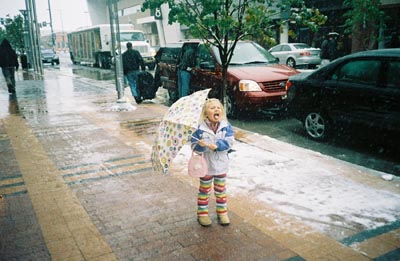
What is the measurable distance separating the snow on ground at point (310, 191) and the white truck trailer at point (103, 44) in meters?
20.3

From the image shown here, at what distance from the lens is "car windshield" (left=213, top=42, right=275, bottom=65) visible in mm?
10109

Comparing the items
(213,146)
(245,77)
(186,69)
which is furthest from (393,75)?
(186,69)

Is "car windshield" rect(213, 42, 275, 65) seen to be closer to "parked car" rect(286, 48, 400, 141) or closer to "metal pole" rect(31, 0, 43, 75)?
"parked car" rect(286, 48, 400, 141)

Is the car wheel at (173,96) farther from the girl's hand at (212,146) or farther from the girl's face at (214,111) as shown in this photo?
the girl's hand at (212,146)

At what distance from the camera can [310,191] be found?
470 centimetres

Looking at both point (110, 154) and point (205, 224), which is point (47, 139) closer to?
point (110, 154)

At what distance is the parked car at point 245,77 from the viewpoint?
29.3ft

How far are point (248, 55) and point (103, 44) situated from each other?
20373 mm

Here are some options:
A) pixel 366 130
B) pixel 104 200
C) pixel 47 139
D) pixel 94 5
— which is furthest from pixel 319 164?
pixel 94 5

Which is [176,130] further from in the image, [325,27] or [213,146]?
[325,27]

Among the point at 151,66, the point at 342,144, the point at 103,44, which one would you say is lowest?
the point at 342,144

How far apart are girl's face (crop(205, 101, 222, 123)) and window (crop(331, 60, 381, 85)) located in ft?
12.4

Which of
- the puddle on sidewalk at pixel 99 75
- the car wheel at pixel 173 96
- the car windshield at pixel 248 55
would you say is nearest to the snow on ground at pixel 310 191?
the car windshield at pixel 248 55

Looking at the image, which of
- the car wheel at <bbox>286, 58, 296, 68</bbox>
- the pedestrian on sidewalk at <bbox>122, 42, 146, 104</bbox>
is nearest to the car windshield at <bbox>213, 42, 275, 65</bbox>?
the pedestrian on sidewalk at <bbox>122, 42, 146, 104</bbox>
